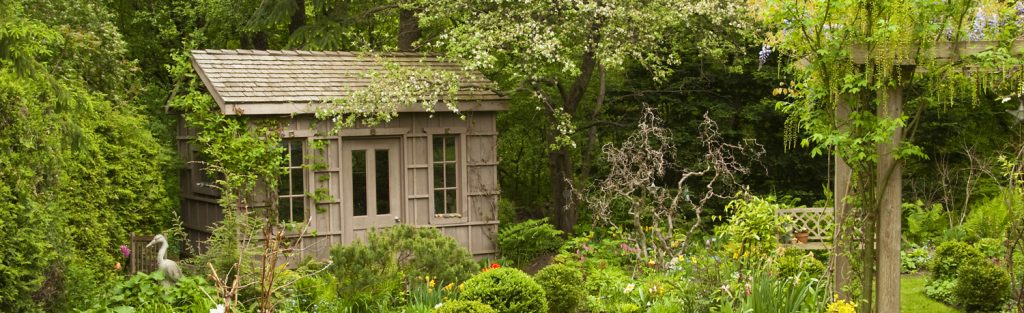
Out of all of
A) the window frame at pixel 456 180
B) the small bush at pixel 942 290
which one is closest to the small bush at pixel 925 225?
the small bush at pixel 942 290

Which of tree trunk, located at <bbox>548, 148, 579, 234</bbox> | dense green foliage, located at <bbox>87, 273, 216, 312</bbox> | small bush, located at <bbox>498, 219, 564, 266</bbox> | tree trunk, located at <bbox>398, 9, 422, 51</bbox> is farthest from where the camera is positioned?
tree trunk, located at <bbox>398, 9, 422, 51</bbox>

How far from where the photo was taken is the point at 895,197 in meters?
7.43

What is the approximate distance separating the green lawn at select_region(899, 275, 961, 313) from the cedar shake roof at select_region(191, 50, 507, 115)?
5234 millimetres

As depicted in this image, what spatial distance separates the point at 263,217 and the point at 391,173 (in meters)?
1.69

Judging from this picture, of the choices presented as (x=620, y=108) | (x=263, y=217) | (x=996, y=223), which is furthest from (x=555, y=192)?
(x=996, y=223)

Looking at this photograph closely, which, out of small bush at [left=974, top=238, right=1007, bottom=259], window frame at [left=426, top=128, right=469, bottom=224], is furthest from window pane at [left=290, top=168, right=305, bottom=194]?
small bush at [left=974, top=238, right=1007, bottom=259]

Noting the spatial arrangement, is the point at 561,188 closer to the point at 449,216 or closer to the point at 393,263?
the point at 449,216

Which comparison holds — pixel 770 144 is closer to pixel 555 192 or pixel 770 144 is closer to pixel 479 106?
pixel 555 192

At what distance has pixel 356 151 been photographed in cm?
1326

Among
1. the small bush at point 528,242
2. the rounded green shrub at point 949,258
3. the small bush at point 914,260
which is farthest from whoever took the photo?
the small bush at point 528,242

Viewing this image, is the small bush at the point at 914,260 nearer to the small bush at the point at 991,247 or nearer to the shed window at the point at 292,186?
the small bush at the point at 991,247

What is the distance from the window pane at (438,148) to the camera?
13617 mm

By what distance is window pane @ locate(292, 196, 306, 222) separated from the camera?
42.5 feet

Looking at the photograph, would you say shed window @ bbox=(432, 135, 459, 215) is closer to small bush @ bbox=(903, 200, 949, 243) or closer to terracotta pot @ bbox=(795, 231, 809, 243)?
terracotta pot @ bbox=(795, 231, 809, 243)
